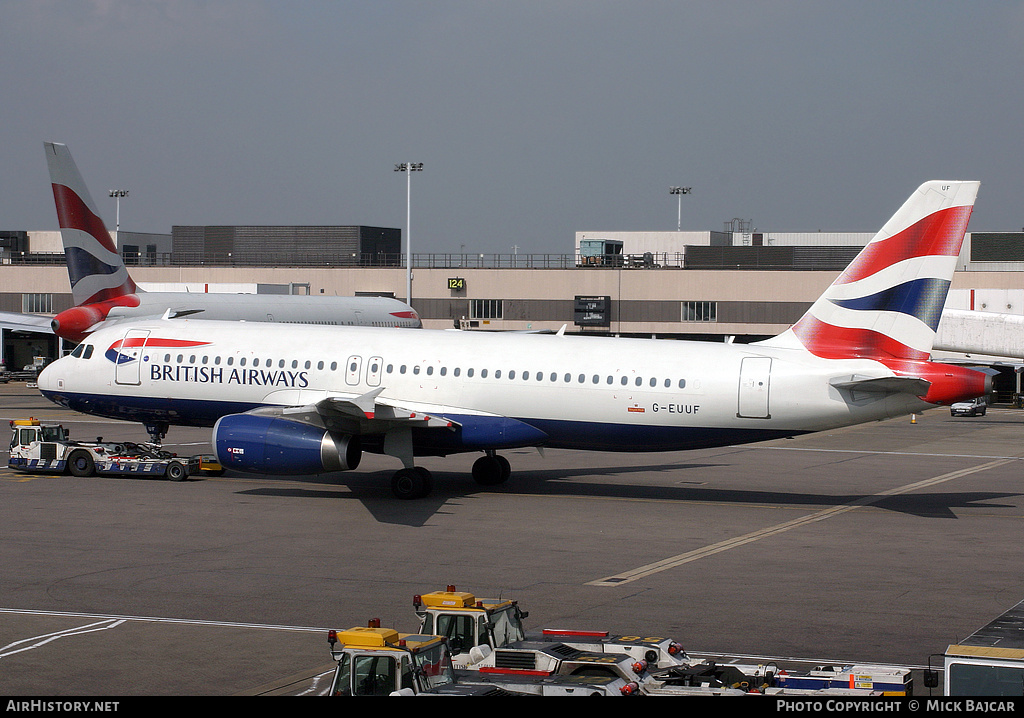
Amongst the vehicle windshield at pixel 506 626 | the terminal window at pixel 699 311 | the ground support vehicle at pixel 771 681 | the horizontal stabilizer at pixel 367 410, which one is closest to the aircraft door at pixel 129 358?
the horizontal stabilizer at pixel 367 410

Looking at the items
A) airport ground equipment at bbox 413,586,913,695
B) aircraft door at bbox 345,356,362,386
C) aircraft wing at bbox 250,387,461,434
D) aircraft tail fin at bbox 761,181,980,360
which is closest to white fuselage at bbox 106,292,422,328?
aircraft door at bbox 345,356,362,386

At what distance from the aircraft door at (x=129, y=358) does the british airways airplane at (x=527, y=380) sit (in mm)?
49

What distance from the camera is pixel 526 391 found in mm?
31781

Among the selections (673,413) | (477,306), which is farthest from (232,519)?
(477,306)

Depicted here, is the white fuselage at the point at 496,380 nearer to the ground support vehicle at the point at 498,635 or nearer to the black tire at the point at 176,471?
the black tire at the point at 176,471

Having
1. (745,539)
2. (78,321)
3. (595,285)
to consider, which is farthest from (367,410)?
(595,285)

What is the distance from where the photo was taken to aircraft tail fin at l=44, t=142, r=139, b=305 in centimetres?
5275

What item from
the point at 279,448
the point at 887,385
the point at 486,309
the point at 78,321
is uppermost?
the point at 486,309

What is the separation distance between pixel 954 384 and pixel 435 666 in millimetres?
19463

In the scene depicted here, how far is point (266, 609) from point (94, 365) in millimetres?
18716

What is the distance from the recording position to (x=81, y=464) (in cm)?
3547

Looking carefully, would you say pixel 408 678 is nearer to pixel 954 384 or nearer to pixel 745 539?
pixel 745 539
